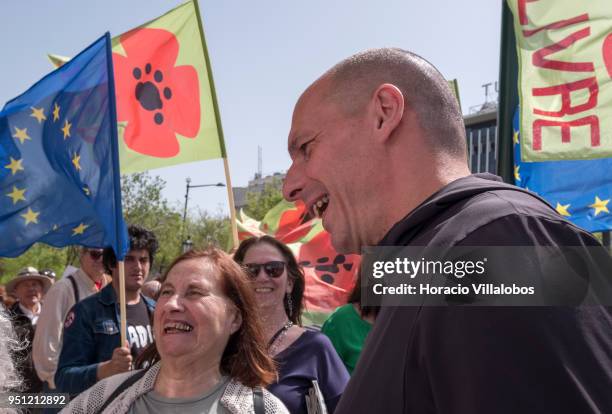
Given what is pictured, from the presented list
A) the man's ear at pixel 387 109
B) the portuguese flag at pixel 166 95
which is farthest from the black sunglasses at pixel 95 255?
the man's ear at pixel 387 109

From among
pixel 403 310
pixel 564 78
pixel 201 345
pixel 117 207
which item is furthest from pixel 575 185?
pixel 403 310

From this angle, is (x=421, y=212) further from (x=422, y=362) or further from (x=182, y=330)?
(x=182, y=330)

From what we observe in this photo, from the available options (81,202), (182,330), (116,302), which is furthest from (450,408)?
(81,202)

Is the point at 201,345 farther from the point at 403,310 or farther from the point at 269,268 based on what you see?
the point at 403,310

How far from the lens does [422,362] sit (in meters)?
0.98

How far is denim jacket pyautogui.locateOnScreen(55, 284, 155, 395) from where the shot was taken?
13.4 feet

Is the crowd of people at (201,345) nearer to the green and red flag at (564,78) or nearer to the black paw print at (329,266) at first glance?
the green and red flag at (564,78)

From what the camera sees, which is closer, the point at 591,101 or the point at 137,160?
the point at 591,101

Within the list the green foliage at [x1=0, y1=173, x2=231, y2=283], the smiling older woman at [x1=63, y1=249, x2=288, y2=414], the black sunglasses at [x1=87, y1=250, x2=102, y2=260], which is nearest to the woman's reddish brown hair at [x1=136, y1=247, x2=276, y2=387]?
the smiling older woman at [x1=63, y1=249, x2=288, y2=414]

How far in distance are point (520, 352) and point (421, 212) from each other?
0.35 m

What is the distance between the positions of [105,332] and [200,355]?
1.72m

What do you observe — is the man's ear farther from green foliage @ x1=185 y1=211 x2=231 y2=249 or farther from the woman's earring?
green foliage @ x1=185 y1=211 x2=231 y2=249

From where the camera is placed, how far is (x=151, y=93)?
623 cm

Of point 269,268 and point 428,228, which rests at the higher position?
point 269,268
